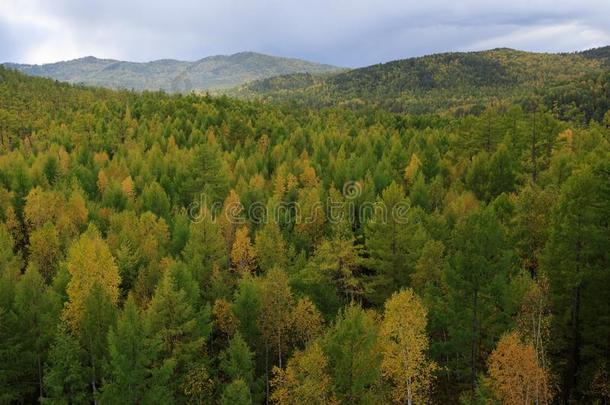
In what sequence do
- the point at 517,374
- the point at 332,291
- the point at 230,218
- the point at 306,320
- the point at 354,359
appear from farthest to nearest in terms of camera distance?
1. the point at 230,218
2. the point at 332,291
3. the point at 306,320
4. the point at 354,359
5. the point at 517,374

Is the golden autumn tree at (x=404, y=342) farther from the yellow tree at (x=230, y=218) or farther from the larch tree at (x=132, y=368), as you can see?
the yellow tree at (x=230, y=218)

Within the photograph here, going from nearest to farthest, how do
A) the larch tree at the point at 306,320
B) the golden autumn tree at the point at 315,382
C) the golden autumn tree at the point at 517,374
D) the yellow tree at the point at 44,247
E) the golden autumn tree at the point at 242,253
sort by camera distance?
the golden autumn tree at the point at 517,374, the golden autumn tree at the point at 315,382, the larch tree at the point at 306,320, the golden autumn tree at the point at 242,253, the yellow tree at the point at 44,247

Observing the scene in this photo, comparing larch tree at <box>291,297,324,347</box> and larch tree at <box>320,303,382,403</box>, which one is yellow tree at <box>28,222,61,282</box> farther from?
larch tree at <box>320,303,382,403</box>

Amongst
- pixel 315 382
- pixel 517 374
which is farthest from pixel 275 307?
pixel 517 374

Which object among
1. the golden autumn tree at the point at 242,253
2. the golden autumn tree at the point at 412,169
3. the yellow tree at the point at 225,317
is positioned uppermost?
the golden autumn tree at the point at 412,169

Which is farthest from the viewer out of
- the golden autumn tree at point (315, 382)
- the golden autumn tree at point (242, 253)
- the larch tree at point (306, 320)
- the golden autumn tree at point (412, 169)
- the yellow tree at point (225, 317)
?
the golden autumn tree at point (412, 169)

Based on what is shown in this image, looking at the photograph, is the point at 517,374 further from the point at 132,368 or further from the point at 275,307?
the point at 132,368

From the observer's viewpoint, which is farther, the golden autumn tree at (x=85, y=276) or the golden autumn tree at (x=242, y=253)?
the golden autumn tree at (x=242, y=253)

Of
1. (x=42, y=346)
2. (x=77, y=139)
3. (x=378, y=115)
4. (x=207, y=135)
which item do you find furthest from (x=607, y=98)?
(x=42, y=346)

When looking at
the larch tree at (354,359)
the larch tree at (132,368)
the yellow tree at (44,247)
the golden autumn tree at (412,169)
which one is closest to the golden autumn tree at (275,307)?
the larch tree at (354,359)
